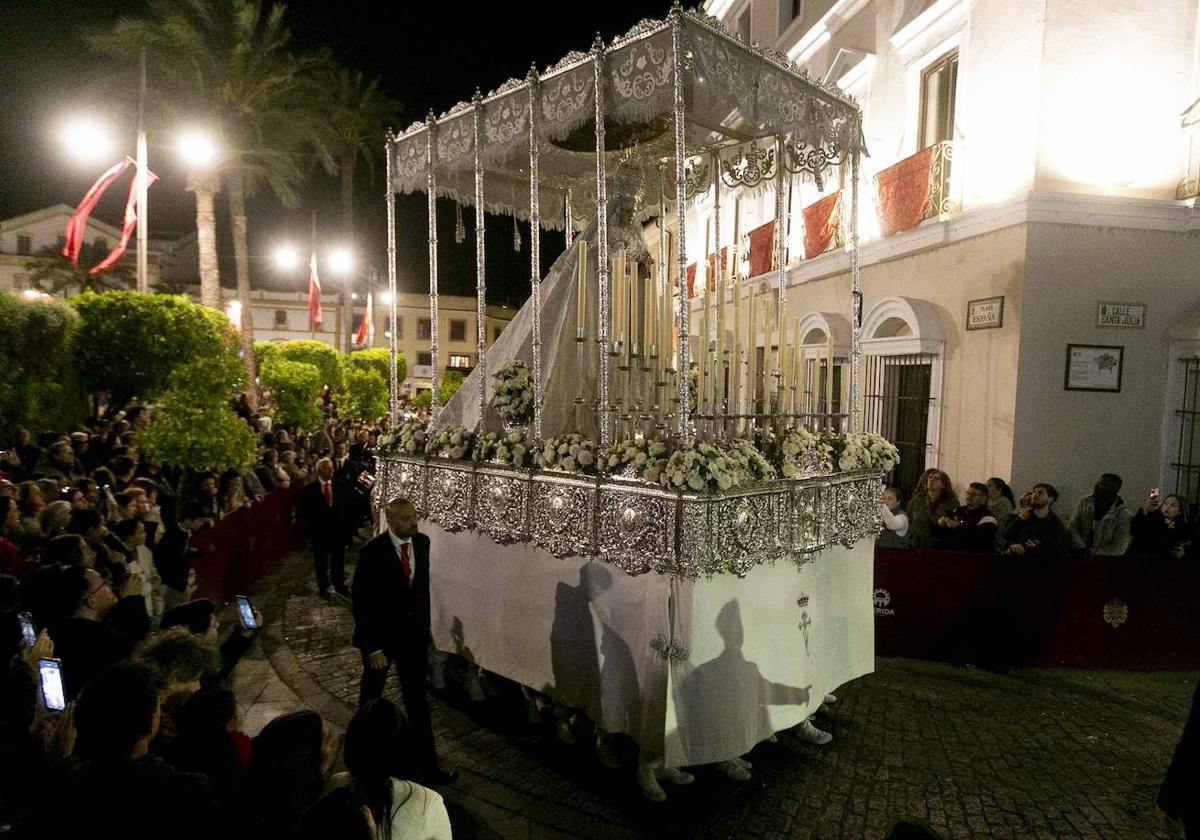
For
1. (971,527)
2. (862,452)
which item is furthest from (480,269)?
(971,527)

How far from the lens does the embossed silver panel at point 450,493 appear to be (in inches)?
226

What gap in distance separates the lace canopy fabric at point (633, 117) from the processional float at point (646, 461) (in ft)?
0.07

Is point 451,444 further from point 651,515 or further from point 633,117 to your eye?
point 633,117

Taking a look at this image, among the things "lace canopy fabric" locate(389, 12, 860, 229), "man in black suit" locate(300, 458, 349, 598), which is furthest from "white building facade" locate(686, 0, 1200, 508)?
"man in black suit" locate(300, 458, 349, 598)

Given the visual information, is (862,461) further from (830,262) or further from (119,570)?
(830,262)

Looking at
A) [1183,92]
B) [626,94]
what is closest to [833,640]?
[626,94]

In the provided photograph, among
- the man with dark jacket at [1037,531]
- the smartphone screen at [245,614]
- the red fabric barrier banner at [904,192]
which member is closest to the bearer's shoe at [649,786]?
the smartphone screen at [245,614]

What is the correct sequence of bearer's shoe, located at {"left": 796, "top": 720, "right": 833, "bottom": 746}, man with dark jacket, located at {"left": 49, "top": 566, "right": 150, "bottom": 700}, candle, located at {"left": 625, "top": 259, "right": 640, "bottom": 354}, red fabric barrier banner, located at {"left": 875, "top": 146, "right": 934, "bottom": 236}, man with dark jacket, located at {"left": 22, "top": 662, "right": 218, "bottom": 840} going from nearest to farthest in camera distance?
man with dark jacket, located at {"left": 22, "top": 662, "right": 218, "bottom": 840} → man with dark jacket, located at {"left": 49, "top": 566, "right": 150, "bottom": 700} → bearer's shoe, located at {"left": 796, "top": 720, "right": 833, "bottom": 746} → candle, located at {"left": 625, "top": 259, "right": 640, "bottom": 354} → red fabric barrier banner, located at {"left": 875, "top": 146, "right": 934, "bottom": 236}

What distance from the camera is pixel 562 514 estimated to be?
4945mm

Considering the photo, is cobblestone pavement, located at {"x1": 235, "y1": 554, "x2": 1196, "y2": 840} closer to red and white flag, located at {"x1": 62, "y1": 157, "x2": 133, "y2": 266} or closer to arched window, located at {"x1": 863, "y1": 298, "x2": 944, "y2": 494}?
arched window, located at {"x1": 863, "y1": 298, "x2": 944, "y2": 494}

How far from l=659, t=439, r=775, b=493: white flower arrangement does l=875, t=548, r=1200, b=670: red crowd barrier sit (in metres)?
3.47

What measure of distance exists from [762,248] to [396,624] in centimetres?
1240

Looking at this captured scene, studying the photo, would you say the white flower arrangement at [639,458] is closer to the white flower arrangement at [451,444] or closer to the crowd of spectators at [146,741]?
the white flower arrangement at [451,444]

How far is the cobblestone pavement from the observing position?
13.5 ft
